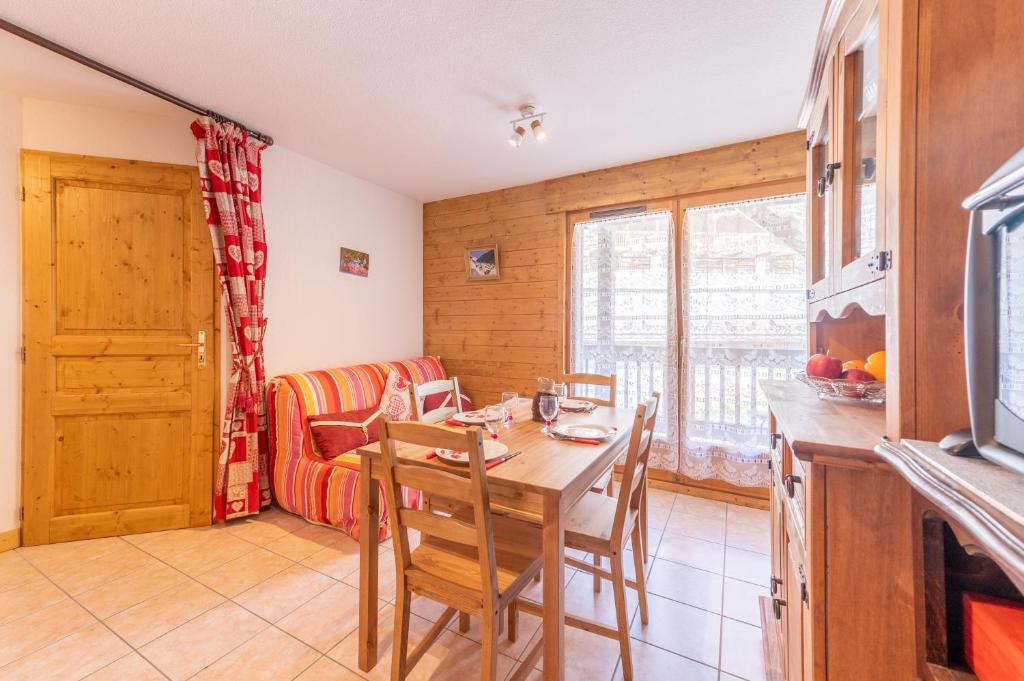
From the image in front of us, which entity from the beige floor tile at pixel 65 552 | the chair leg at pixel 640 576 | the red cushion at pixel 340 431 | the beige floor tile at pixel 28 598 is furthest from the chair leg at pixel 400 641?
the beige floor tile at pixel 65 552

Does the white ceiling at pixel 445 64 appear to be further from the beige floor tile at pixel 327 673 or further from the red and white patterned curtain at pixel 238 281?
the beige floor tile at pixel 327 673

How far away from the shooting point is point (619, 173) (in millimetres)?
3170

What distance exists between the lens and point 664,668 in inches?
57.9

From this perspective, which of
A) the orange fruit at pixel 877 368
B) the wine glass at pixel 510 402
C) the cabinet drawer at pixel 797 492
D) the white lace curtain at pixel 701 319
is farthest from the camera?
the white lace curtain at pixel 701 319

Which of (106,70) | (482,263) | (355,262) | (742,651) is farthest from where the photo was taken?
(482,263)

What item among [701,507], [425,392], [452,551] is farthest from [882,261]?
[701,507]

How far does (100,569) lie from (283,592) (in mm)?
1005

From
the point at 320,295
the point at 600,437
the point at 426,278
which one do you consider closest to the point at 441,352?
the point at 426,278

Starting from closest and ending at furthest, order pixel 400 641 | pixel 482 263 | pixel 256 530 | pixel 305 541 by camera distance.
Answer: pixel 400 641 → pixel 305 541 → pixel 256 530 → pixel 482 263

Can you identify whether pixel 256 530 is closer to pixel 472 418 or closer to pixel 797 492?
pixel 472 418

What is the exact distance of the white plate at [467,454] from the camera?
136cm

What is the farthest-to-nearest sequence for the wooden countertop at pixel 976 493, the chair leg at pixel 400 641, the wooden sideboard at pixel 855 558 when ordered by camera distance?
the chair leg at pixel 400 641
the wooden sideboard at pixel 855 558
the wooden countertop at pixel 976 493

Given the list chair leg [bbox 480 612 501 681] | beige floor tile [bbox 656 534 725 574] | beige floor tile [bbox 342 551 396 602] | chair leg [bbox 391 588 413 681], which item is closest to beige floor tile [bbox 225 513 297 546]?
beige floor tile [bbox 342 551 396 602]

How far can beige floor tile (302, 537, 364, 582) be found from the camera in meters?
2.04
